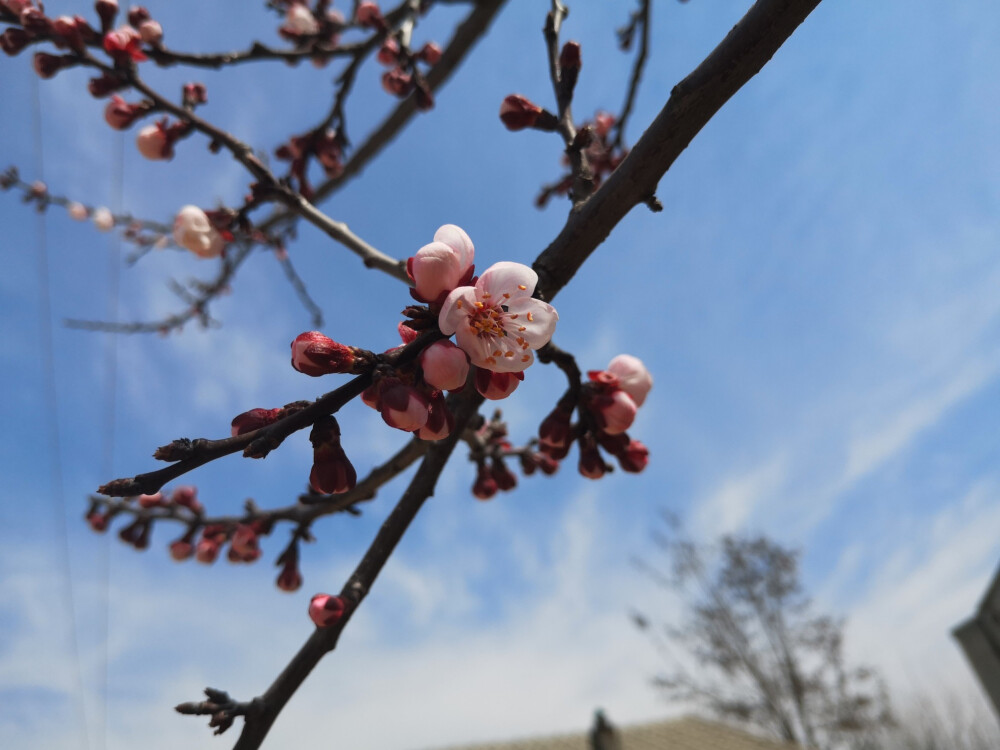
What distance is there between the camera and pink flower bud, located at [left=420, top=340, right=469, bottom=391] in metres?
0.94

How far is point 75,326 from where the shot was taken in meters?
3.33

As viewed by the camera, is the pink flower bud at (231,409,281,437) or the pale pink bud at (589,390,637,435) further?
the pale pink bud at (589,390,637,435)

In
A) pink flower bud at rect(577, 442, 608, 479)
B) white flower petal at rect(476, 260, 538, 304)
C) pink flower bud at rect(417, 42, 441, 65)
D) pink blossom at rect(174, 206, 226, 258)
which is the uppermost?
pink flower bud at rect(417, 42, 441, 65)

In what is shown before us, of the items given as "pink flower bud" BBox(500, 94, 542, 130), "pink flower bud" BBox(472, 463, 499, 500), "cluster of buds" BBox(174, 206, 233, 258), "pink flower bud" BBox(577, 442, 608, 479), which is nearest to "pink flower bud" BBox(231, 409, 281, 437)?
"pink flower bud" BBox(577, 442, 608, 479)

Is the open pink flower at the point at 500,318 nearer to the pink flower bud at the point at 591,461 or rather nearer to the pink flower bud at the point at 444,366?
the pink flower bud at the point at 444,366

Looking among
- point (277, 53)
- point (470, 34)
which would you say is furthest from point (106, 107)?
point (470, 34)

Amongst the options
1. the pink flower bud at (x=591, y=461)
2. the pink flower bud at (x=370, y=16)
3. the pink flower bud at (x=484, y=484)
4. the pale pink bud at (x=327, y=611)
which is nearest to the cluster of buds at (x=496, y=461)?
the pink flower bud at (x=484, y=484)

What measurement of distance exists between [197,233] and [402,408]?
70.2 inches

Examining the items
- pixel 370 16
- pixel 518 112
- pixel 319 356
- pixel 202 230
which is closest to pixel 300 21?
pixel 370 16

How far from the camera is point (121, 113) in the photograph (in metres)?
2.25

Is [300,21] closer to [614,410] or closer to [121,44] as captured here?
[121,44]

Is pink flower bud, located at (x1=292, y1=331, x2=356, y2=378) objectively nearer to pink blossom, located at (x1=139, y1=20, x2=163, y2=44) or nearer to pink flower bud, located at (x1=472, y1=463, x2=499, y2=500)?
pink flower bud, located at (x1=472, y1=463, x2=499, y2=500)

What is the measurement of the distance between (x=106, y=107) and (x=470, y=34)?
205cm

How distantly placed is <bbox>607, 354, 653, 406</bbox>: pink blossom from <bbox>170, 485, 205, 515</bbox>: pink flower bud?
6.92 feet
